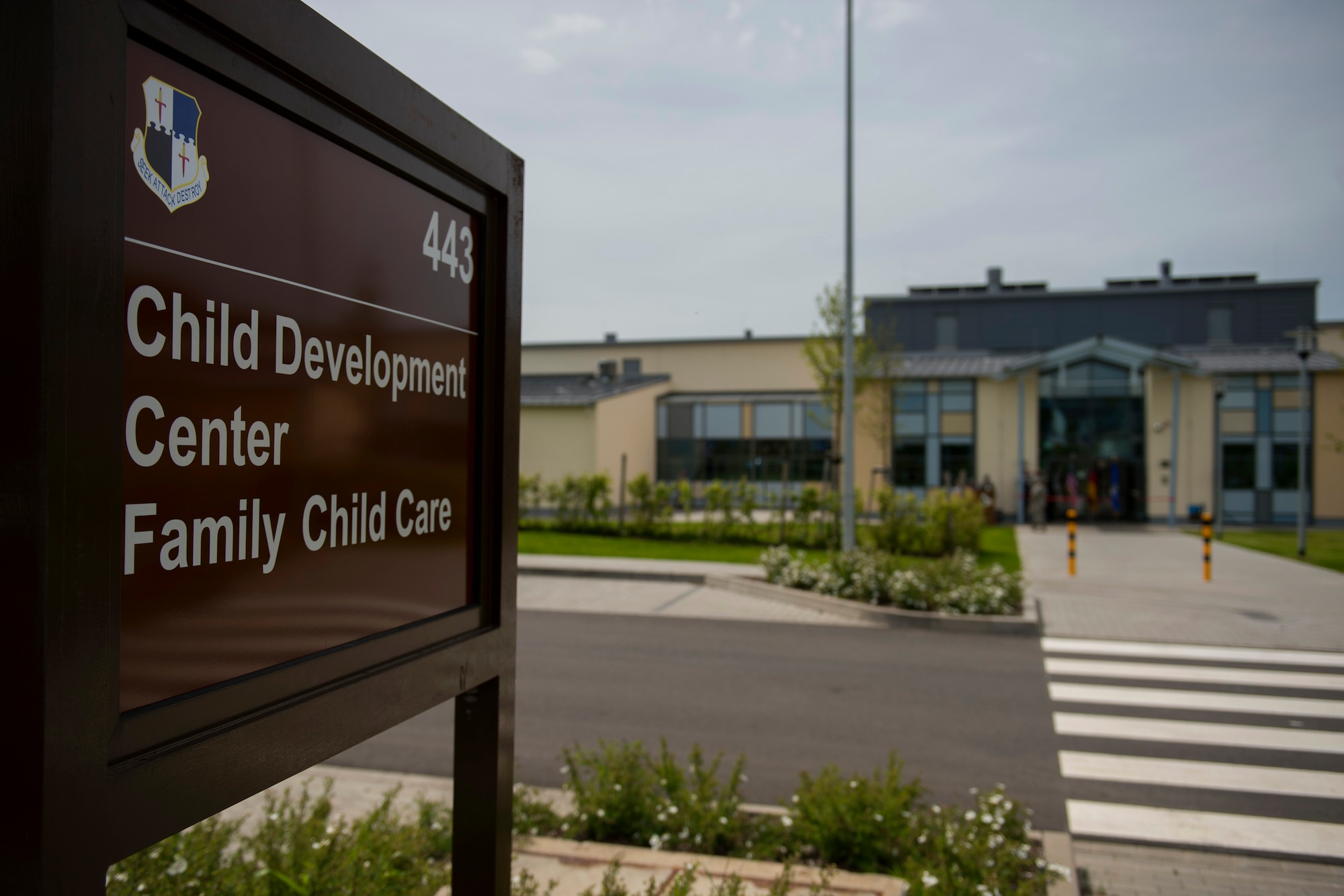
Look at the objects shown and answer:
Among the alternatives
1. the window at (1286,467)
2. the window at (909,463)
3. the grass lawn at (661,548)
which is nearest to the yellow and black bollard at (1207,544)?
the grass lawn at (661,548)

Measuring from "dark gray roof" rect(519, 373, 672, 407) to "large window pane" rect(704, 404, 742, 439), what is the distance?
124 inches

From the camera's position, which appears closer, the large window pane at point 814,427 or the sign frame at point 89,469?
the sign frame at point 89,469

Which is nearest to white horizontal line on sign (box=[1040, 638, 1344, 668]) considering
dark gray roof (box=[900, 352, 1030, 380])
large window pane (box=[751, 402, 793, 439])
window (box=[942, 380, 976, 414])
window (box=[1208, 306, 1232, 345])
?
dark gray roof (box=[900, 352, 1030, 380])

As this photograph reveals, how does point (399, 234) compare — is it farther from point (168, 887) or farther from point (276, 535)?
point (168, 887)

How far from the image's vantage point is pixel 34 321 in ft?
3.84

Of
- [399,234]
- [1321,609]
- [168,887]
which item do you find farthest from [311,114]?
[1321,609]

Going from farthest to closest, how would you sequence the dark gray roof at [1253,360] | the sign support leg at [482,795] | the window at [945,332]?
1. the window at [945,332]
2. the dark gray roof at [1253,360]
3. the sign support leg at [482,795]

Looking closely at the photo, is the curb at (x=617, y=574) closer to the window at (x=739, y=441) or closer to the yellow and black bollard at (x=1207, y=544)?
the yellow and black bollard at (x=1207, y=544)

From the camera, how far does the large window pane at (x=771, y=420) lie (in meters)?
36.7

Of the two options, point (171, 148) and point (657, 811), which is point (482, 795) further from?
point (657, 811)

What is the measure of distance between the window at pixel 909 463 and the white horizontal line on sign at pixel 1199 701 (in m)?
24.1

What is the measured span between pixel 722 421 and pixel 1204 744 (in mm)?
31453

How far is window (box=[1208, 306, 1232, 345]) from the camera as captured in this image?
124 feet

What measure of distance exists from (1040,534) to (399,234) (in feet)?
86.3
